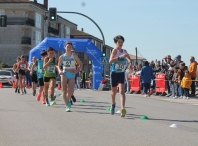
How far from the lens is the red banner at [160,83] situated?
18547 mm

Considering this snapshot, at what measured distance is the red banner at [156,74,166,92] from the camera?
1855 centimetres

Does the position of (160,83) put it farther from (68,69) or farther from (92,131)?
(92,131)

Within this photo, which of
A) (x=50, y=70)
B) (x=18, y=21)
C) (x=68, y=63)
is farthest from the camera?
(x=18, y=21)

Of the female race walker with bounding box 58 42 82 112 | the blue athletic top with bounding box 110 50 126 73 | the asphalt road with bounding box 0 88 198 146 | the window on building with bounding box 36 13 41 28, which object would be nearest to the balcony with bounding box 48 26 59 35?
the window on building with bounding box 36 13 41 28

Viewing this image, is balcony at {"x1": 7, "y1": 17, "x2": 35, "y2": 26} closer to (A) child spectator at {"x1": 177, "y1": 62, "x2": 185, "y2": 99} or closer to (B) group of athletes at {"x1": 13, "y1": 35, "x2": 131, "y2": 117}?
(A) child spectator at {"x1": 177, "y1": 62, "x2": 185, "y2": 99}

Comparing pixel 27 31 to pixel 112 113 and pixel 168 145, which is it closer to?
pixel 112 113

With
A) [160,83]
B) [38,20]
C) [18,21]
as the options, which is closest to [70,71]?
[160,83]

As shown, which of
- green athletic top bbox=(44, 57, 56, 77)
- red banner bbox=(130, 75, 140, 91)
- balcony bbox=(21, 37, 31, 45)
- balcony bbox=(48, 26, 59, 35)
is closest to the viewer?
green athletic top bbox=(44, 57, 56, 77)

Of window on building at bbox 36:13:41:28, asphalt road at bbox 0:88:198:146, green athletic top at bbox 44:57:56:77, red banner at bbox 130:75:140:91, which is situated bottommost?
asphalt road at bbox 0:88:198:146

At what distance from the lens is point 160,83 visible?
742 inches

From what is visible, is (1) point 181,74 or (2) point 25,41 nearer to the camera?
(1) point 181,74

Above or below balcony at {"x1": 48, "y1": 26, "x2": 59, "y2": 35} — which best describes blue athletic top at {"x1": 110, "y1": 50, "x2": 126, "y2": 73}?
below

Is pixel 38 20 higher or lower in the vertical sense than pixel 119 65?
higher

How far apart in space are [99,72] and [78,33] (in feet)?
192
